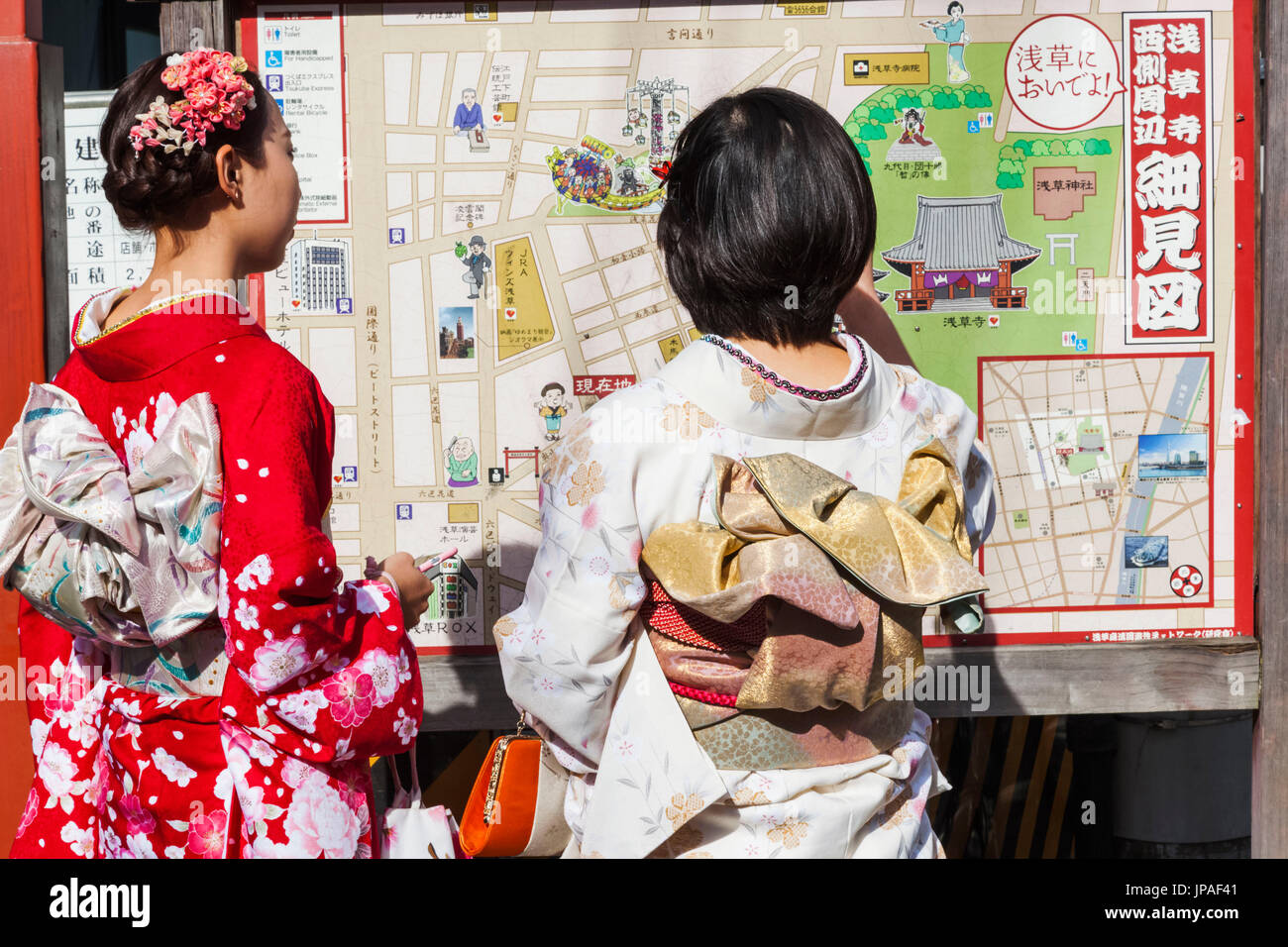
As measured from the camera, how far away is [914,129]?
2770 millimetres

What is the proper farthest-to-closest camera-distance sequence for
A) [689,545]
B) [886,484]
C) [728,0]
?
[728,0] → [886,484] → [689,545]

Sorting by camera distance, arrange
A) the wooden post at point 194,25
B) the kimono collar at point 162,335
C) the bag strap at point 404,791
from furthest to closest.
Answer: the wooden post at point 194,25
the bag strap at point 404,791
the kimono collar at point 162,335

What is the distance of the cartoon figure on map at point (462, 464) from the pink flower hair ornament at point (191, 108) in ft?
3.53

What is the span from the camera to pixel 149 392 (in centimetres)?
182

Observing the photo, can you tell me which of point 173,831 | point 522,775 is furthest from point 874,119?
point 173,831

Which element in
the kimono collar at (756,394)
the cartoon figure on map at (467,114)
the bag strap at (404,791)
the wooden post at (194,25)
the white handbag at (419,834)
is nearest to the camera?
the kimono collar at (756,394)

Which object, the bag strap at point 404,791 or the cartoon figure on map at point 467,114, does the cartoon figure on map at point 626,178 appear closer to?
the cartoon figure on map at point 467,114

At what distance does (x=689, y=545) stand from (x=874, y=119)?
164 centimetres

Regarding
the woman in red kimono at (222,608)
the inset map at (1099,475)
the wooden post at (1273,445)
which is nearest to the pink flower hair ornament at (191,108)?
the woman in red kimono at (222,608)

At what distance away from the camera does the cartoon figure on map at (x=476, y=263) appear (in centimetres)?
276

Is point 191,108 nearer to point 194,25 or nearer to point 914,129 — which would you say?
A: point 194,25

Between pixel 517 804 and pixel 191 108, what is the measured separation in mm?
1353

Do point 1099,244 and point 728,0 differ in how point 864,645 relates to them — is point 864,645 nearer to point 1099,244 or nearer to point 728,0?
point 1099,244

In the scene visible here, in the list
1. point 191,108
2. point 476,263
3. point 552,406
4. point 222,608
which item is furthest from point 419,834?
point 476,263
